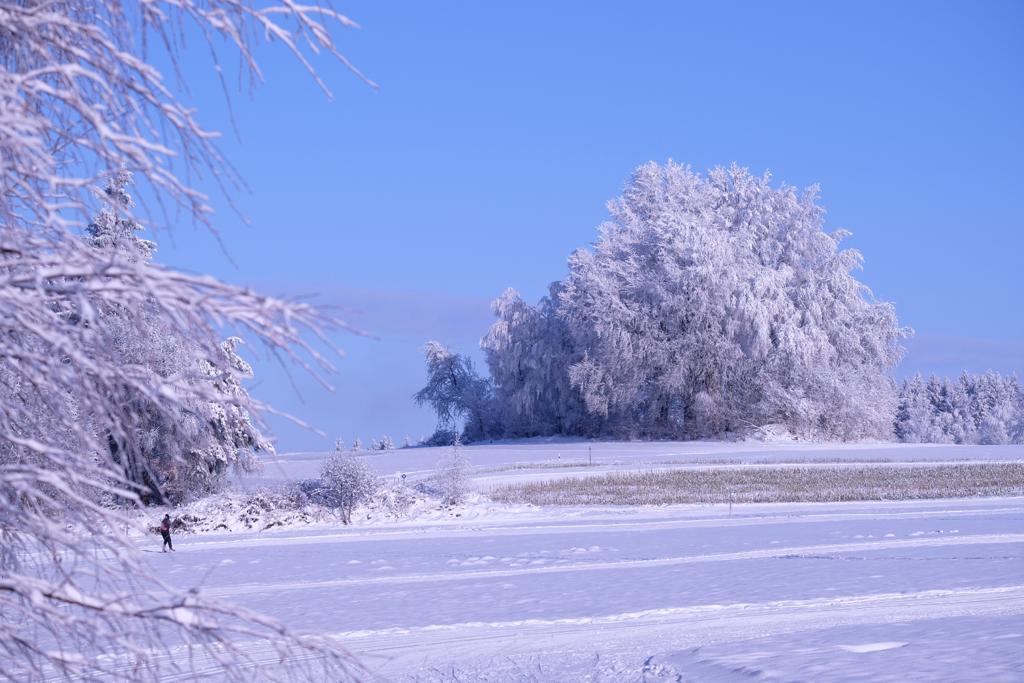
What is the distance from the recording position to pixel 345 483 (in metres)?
26.3

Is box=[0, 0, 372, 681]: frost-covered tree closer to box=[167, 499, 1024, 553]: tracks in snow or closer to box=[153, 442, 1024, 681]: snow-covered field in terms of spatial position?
box=[153, 442, 1024, 681]: snow-covered field

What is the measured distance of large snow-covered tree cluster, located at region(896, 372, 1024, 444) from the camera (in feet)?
310

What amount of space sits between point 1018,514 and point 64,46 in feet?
80.3

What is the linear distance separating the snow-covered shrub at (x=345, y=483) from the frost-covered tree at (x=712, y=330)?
27658mm

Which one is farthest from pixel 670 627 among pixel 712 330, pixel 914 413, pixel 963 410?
pixel 963 410

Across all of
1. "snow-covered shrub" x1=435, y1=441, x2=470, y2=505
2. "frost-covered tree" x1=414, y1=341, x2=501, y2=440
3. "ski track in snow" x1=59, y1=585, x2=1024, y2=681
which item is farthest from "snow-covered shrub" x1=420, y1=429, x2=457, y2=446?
"ski track in snow" x1=59, y1=585, x2=1024, y2=681

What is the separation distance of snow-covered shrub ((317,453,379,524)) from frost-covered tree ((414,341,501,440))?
34.8 m

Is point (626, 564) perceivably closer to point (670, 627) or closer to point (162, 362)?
point (670, 627)

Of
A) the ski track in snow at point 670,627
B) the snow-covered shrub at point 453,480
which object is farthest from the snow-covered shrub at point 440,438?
the ski track in snow at point 670,627

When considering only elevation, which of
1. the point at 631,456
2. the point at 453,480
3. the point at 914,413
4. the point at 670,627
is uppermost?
the point at 914,413

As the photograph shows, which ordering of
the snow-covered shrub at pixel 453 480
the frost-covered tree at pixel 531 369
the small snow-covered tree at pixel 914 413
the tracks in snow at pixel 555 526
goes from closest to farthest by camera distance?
the tracks in snow at pixel 555 526 → the snow-covered shrub at pixel 453 480 → the frost-covered tree at pixel 531 369 → the small snow-covered tree at pixel 914 413

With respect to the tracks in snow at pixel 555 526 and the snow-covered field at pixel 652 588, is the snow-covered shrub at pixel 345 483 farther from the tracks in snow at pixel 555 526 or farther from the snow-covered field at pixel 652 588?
the tracks in snow at pixel 555 526

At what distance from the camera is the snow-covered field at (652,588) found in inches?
393

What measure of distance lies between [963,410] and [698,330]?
236 ft
